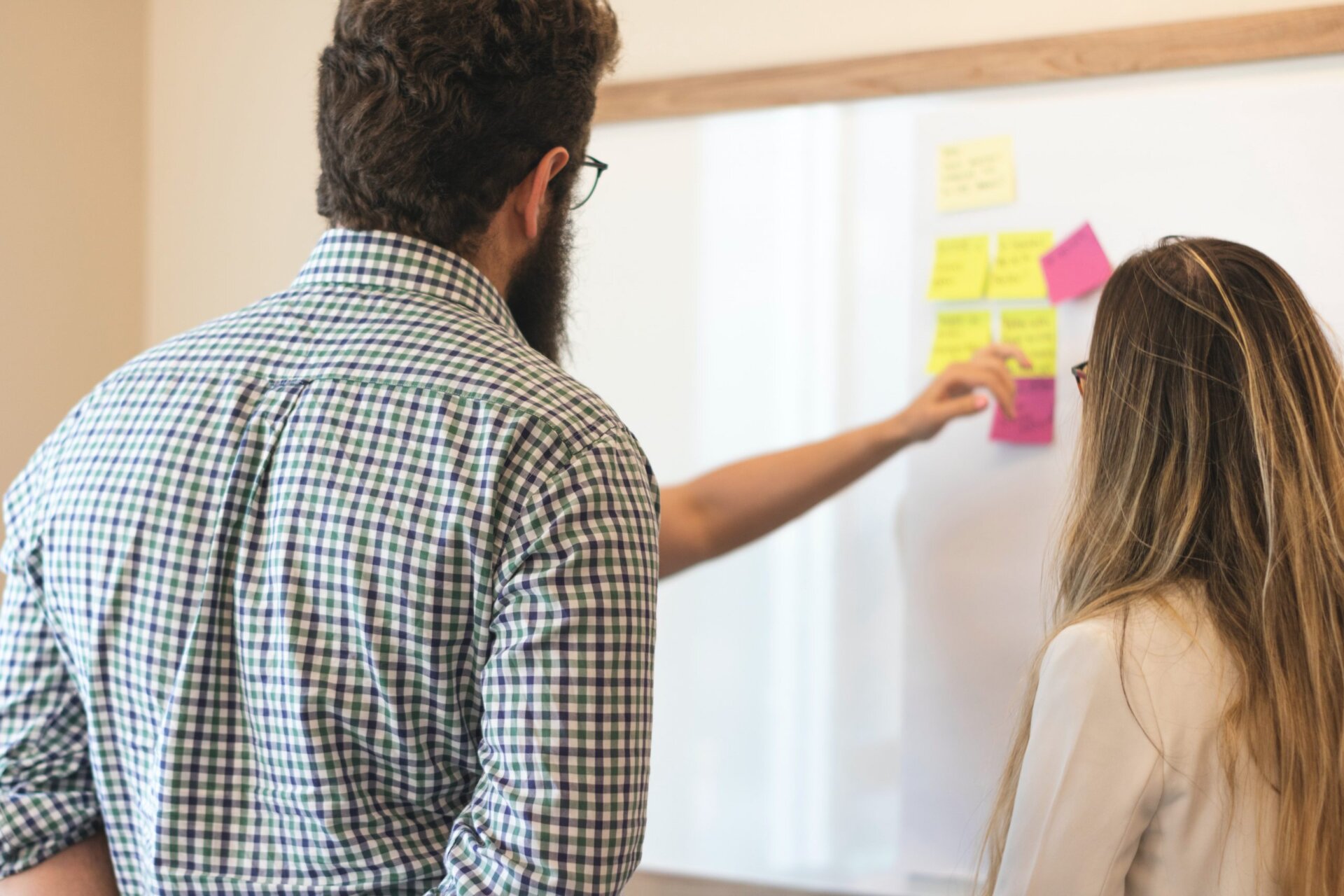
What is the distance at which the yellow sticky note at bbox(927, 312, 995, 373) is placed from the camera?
141 centimetres

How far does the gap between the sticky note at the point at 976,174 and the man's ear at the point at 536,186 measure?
708mm

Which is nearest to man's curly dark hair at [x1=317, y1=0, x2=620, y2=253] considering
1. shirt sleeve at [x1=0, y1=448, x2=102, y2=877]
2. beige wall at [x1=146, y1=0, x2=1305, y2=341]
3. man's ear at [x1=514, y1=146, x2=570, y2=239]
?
man's ear at [x1=514, y1=146, x2=570, y2=239]

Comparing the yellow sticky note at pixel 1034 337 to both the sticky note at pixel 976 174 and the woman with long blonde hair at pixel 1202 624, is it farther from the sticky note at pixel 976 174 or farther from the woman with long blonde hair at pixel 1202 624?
the woman with long blonde hair at pixel 1202 624

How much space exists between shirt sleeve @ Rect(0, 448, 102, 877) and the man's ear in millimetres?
418

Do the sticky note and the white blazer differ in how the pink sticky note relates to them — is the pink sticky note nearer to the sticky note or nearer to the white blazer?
the sticky note

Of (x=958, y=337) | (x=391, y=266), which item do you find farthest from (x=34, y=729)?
(x=958, y=337)

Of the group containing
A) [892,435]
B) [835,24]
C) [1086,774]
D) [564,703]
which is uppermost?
[835,24]

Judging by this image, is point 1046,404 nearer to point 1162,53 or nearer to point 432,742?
point 1162,53

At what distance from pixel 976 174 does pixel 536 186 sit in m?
0.76

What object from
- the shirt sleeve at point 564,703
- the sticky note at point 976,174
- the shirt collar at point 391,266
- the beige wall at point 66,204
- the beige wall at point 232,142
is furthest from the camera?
the beige wall at point 232,142

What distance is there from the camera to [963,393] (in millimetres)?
1414

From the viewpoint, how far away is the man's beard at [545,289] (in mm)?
927

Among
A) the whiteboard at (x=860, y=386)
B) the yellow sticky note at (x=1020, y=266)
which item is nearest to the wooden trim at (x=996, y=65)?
the whiteboard at (x=860, y=386)

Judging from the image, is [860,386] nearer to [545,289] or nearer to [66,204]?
[545,289]
